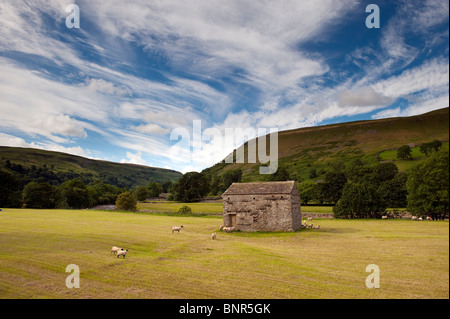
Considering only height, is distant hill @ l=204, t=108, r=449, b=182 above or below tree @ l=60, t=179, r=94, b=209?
above

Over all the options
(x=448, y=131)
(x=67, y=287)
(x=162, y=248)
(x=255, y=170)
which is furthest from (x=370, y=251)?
(x=255, y=170)

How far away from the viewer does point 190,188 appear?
380 ft

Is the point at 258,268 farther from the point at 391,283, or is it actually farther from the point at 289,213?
the point at 289,213

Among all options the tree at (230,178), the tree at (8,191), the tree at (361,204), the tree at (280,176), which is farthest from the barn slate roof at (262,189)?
the tree at (230,178)

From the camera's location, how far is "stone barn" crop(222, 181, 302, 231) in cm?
3716

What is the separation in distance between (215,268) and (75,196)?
8889 cm

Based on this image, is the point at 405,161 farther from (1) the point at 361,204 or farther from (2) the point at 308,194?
(1) the point at 361,204

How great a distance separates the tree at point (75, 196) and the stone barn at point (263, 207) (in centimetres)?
7229

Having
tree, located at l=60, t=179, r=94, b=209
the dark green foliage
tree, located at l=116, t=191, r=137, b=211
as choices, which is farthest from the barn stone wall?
the dark green foliage

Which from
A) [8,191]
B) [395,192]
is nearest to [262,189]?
[395,192]

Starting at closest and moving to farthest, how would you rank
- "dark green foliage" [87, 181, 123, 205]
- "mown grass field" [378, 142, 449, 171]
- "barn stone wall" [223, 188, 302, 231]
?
"barn stone wall" [223, 188, 302, 231]
"mown grass field" [378, 142, 449, 171]
"dark green foliage" [87, 181, 123, 205]

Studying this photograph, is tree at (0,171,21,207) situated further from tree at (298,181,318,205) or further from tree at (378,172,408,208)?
tree at (378,172,408,208)

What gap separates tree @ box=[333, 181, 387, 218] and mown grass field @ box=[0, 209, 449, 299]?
30.7 metres
